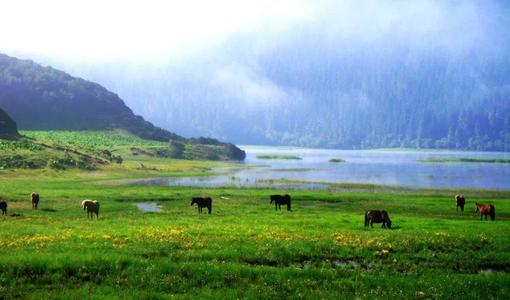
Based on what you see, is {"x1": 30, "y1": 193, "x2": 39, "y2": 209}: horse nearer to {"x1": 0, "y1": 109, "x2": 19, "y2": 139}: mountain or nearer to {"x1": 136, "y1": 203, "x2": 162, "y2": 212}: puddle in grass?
{"x1": 136, "y1": 203, "x2": 162, "y2": 212}: puddle in grass

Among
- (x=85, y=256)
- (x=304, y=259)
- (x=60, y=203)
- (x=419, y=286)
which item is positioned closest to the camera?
(x=419, y=286)

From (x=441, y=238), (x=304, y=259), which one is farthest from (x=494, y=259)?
(x=304, y=259)

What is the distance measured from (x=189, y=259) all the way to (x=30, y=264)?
7.69 meters

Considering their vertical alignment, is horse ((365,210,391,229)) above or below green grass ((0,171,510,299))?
above

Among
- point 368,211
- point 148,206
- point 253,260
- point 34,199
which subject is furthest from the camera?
point 148,206

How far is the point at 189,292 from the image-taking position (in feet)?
61.1

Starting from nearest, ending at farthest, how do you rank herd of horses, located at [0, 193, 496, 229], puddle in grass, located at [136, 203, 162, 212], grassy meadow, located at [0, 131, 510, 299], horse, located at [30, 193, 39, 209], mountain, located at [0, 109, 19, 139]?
grassy meadow, located at [0, 131, 510, 299] < herd of horses, located at [0, 193, 496, 229] < horse, located at [30, 193, 39, 209] < puddle in grass, located at [136, 203, 162, 212] < mountain, located at [0, 109, 19, 139]

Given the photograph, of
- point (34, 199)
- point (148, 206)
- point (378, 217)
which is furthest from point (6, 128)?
point (378, 217)

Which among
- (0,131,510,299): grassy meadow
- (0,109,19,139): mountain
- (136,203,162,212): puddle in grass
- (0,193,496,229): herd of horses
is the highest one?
(0,109,19,139): mountain

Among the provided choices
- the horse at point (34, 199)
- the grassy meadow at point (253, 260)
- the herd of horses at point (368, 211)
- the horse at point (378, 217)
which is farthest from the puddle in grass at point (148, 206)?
the horse at point (378, 217)

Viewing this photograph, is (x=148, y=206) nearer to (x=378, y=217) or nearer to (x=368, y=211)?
(x=368, y=211)

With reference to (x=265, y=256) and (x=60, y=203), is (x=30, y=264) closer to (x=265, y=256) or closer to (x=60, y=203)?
(x=265, y=256)

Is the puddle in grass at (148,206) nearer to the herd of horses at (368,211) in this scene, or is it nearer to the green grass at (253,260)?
the herd of horses at (368,211)

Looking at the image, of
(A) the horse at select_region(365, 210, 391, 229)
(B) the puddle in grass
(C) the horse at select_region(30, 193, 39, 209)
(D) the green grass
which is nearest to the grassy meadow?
(D) the green grass
